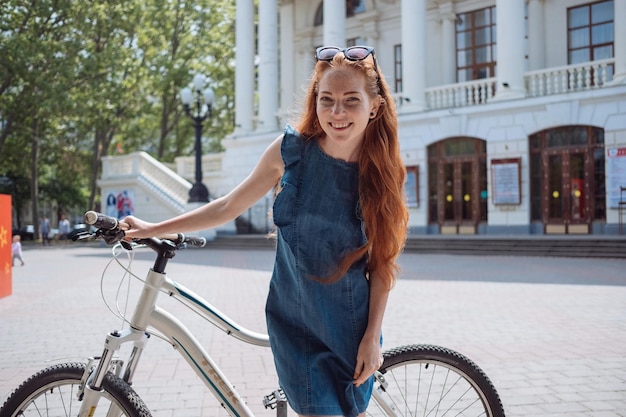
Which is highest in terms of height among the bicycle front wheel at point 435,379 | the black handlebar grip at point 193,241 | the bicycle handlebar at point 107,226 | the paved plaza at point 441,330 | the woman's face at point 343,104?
the woman's face at point 343,104

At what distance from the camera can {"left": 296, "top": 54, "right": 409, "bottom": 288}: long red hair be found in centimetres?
194

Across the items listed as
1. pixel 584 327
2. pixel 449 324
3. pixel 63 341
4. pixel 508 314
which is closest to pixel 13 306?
pixel 63 341

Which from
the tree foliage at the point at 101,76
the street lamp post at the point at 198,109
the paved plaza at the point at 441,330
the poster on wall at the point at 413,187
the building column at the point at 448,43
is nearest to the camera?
the paved plaza at the point at 441,330

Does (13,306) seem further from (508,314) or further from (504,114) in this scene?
(504,114)

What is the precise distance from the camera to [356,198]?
78.0 inches

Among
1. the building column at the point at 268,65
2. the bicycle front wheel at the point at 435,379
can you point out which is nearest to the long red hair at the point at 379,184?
the bicycle front wheel at the point at 435,379

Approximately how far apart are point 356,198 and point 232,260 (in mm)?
15171

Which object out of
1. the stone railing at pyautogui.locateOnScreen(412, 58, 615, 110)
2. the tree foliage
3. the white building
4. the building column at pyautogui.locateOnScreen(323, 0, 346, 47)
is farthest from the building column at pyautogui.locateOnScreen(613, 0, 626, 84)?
the tree foliage

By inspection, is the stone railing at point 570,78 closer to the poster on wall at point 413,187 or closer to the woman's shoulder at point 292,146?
the poster on wall at point 413,187

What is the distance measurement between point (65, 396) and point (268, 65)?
25.8 metres

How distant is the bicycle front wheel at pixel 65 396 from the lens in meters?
2.16

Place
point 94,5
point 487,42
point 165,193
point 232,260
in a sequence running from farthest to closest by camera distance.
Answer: point 94,5 < point 165,193 < point 487,42 < point 232,260

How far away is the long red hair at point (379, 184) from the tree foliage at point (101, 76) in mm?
29281

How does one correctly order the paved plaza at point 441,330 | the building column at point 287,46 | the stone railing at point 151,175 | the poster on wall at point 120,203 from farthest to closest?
the building column at point 287,46 < the poster on wall at point 120,203 < the stone railing at point 151,175 < the paved plaza at point 441,330
